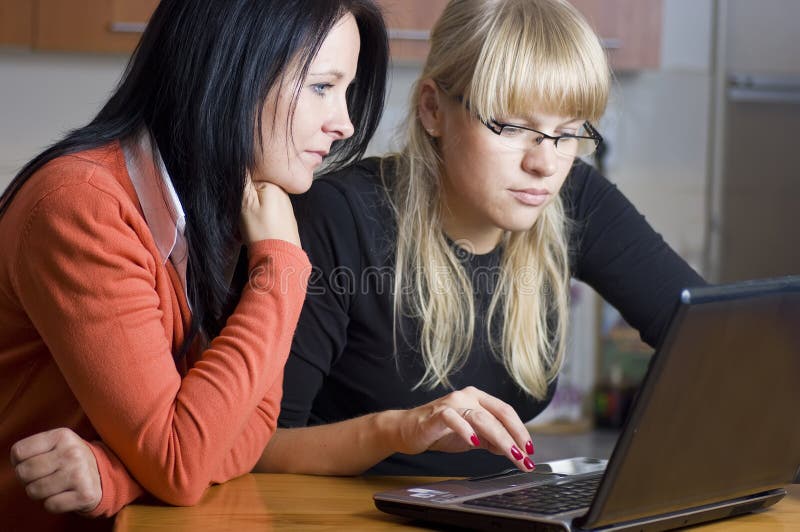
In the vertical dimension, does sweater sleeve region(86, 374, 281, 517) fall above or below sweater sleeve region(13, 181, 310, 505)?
below

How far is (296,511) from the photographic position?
905mm

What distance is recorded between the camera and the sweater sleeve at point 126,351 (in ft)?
3.10

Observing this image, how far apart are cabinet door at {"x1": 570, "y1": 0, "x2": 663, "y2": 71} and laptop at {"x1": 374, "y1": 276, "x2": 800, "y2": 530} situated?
6.43 ft

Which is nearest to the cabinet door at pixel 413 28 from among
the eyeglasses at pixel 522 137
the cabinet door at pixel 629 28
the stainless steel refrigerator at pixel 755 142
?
the cabinet door at pixel 629 28

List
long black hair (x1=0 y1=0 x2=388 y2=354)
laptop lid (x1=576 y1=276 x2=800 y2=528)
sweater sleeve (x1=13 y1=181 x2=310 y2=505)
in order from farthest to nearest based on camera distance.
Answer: long black hair (x1=0 y1=0 x2=388 y2=354)
sweater sleeve (x1=13 y1=181 x2=310 y2=505)
laptop lid (x1=576 y1=276 x2=800 y2=528)

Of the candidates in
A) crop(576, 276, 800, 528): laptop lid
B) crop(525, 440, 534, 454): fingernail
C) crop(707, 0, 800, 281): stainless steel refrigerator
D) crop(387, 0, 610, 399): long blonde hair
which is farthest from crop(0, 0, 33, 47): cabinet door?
crop(576, 276, 800, 528): laptop lid

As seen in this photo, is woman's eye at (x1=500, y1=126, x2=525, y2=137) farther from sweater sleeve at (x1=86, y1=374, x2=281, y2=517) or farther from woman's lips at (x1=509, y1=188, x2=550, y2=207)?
sweater sleeve at (x1=86, y1=374, x2=281, y2=517)

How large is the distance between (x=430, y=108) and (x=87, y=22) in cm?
146

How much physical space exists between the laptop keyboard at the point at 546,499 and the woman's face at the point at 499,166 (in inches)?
17.2

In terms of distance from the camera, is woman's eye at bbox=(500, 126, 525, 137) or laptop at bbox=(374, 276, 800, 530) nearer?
laptop at bbox=(374, 276, 800, 530)

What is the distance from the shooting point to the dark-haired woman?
95cm

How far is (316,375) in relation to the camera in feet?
4.23

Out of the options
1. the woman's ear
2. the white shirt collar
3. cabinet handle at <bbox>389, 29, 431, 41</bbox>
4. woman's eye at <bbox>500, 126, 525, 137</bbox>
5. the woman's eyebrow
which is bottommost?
the white shirt collar

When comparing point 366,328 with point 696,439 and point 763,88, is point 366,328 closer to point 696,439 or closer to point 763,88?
point 696,439
